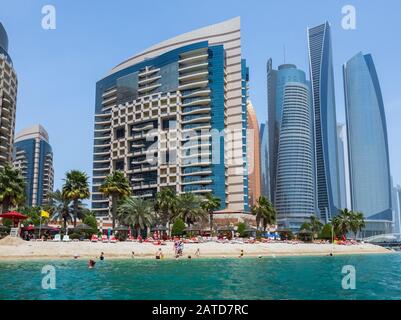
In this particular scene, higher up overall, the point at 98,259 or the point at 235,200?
the point at 235,200

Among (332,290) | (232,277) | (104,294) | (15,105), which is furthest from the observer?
(15,105)

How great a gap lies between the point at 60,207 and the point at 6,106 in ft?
140

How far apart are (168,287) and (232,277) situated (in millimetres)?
8401

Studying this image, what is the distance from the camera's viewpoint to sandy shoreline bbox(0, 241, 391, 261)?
5265 centimetres

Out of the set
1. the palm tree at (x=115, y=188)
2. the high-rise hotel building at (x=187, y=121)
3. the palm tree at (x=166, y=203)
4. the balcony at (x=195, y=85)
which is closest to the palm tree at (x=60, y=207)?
the palm tree at (x=115, y=188)

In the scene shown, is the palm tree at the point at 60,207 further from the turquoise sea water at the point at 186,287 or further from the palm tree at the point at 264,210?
the turquoise sea water at the point at 186,287

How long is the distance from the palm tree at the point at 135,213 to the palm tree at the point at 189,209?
392 inches

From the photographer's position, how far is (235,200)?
130875mm

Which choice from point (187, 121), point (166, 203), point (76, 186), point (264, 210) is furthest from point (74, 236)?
point (187, 121)

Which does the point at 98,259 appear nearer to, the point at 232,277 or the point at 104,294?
the point at 232,277

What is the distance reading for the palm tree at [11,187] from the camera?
63.7 meters

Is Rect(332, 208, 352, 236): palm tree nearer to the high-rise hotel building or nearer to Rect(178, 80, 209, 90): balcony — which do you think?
the high-rise hotel building

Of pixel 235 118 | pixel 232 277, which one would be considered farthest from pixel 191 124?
pixel 232 277
